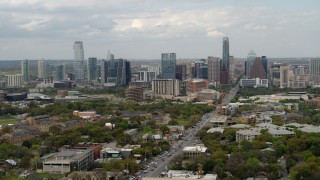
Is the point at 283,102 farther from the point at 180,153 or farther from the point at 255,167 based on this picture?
the point at 255,167

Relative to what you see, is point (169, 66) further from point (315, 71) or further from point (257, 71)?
point (315, 71)

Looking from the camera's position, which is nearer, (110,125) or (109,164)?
(109,164)

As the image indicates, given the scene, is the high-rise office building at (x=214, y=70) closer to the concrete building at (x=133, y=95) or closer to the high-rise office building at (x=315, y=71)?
the high-rise office building at (x=315, y=71)

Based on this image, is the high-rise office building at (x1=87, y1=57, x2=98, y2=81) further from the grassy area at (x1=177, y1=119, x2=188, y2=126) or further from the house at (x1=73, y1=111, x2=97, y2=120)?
the grassy area at (x1=177, y1=119, x2=188, y2=126)

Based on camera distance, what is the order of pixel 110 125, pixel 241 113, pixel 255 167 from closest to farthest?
pixel 255 167, pixel 110 125, pixel 241 113

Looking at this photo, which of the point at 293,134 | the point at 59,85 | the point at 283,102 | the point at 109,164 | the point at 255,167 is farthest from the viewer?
the point at 59,85

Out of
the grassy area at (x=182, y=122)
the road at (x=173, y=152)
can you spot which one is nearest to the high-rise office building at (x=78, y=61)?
the grassy area at (x=182, y=122)

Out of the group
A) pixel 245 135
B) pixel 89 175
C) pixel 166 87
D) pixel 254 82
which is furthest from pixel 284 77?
pixel 89 175

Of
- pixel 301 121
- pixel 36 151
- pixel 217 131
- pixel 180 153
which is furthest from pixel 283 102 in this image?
pixel 36 151
